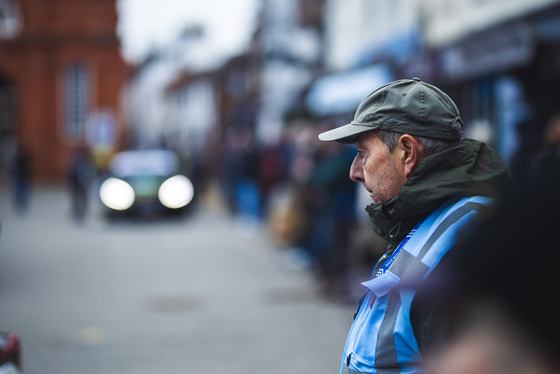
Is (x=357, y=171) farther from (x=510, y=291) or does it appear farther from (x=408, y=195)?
(x=510, y=291)

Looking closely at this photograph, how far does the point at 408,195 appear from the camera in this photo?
2123 millimetres

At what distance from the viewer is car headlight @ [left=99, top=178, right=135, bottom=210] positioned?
18656 millimetres

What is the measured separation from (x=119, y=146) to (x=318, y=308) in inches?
1489

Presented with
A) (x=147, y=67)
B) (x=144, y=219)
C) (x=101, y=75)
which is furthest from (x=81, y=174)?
(x=147, y=67)

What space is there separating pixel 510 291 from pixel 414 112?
127cm

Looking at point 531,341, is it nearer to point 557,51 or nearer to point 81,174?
point 557,51

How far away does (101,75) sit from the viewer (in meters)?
42.0

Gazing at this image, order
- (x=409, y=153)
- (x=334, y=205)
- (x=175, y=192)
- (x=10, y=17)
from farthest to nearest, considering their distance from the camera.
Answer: (x=10, y=17)
(x=175, y=192)
(x=334, y=205)
(x=409, y=153)

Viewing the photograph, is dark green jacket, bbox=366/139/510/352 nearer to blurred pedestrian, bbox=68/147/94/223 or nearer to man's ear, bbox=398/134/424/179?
man's ear, bbox=398/134/424/179

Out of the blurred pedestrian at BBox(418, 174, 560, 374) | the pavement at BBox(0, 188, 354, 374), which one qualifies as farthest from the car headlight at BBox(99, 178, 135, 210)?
the blurred pedestrian at BBox(418, 174, 560, 374)

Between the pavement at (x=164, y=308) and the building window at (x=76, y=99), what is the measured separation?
26923mm

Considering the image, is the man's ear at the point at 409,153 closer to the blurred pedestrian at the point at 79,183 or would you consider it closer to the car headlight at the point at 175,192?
the car headlight at the point at 175,192

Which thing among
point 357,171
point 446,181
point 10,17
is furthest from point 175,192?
point 10,17

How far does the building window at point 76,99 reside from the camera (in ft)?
136
